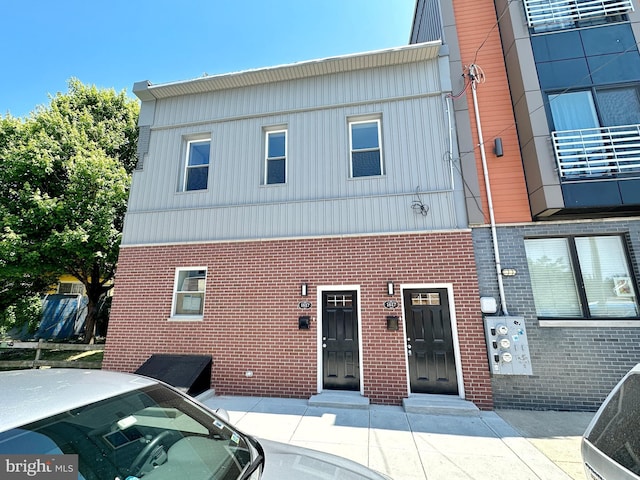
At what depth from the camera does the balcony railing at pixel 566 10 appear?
614 cm

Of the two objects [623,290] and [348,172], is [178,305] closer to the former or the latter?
[348,172]

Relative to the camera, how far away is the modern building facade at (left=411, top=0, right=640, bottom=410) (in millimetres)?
5195

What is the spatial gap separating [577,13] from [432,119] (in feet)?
13.0

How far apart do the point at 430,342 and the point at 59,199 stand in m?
11.9

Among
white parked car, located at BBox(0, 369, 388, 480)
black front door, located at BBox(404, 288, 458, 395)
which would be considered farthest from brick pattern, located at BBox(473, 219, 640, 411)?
white parked car, located at BBox(0, 369, 388, 480)

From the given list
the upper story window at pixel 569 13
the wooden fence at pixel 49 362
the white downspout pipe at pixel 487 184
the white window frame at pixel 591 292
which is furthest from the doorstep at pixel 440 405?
the upper story window at pixel 569 13

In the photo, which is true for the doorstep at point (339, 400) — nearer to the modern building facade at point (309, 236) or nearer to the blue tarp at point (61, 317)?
the modern building facade at point (309, 236)

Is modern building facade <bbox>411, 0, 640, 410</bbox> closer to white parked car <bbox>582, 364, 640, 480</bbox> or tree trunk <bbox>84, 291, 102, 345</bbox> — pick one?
white parked car <bbox>582, 364, 640, 480</bbox>

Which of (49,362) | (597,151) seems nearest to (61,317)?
(49,362)

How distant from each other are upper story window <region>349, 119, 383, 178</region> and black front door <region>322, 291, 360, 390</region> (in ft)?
9.71

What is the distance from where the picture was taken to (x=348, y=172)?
6711 mm

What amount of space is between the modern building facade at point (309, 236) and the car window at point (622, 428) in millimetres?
3078

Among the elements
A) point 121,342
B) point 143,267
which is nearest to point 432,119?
point 143,267

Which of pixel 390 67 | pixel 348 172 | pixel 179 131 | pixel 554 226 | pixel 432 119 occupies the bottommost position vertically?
pixel 554 226
